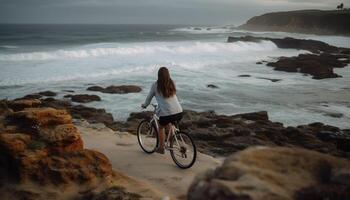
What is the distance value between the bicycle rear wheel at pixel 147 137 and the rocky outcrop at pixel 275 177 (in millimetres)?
4281

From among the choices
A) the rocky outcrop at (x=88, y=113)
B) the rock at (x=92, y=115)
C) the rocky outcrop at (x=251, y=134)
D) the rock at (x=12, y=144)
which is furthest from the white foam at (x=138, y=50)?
the rock at (x=12, y=144)

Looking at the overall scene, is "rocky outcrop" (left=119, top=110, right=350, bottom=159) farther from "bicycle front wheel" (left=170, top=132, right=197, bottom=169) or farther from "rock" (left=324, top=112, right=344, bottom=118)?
"bicycle front wheel" (left=170, top=132, right=197, bottom=169)

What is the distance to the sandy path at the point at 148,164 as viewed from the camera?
20.0 ft

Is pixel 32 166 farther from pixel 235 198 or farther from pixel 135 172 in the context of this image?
pixel 235 198

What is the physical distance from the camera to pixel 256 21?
138500 mm

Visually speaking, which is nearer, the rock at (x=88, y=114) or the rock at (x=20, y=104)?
the rock at (x=20, y=104)

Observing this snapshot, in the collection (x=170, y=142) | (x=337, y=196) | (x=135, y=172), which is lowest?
(x=135, y=172)

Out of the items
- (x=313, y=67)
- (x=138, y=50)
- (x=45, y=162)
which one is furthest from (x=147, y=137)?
(x=138, y=50)

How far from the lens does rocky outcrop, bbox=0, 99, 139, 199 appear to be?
18.0 feet

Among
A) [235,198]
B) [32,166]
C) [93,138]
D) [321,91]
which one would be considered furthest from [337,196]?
[321,91]

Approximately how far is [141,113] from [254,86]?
9.05 meters

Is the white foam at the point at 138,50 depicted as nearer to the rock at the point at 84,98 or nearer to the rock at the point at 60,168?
the rock at the point at 84,98

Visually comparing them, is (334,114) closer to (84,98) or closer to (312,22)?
(84,98)

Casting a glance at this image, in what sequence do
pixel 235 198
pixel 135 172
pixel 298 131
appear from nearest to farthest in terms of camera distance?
1. pixel 235 198
2. pixel 135 172
3. pixel 298 131
